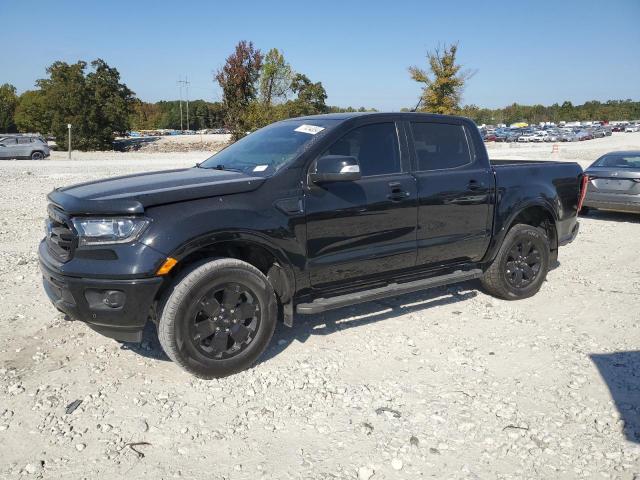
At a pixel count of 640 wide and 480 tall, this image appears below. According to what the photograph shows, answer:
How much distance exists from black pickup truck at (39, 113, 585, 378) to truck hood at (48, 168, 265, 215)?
11 mm

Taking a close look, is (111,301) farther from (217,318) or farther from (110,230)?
(217,318)

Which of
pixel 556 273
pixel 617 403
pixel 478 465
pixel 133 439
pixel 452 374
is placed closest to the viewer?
pixel 478 465

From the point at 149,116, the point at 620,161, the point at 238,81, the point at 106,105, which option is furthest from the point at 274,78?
the point at 149,116

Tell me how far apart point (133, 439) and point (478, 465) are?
1907 mm

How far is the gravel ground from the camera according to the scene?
2906 millimetres

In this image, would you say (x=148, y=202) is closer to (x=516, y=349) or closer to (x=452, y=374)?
(x=452, y=374)

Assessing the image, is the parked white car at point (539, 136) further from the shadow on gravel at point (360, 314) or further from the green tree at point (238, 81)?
the shadow on gravel at point (360, 314)

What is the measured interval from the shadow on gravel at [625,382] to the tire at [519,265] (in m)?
1.32

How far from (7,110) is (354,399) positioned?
90.9m

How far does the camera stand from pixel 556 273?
672 centimetres

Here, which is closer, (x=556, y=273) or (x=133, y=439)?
(x=133, y=439)

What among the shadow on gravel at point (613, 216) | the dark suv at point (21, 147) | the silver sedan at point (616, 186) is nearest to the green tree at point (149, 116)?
the dark suv at point (21, 147)

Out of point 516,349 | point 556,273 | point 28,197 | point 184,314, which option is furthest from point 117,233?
point 28,197

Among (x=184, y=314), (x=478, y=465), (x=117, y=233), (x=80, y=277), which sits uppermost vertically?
(x=117, y=233)
